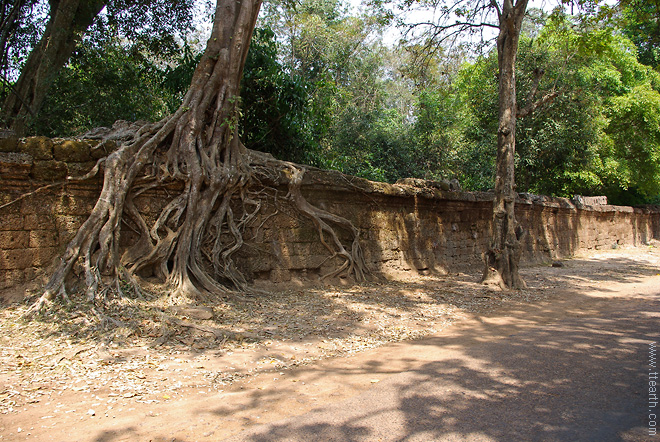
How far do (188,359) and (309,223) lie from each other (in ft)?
12.7

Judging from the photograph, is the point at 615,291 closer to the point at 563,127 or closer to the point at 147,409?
the point at 563,127

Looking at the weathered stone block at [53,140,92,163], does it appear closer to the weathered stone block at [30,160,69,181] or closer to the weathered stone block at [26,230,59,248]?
the weathered stone block at [30,160,69,181]

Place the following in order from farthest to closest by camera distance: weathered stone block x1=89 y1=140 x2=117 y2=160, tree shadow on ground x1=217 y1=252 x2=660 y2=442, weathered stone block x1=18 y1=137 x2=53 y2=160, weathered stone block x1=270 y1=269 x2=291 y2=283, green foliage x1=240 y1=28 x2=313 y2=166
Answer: green foliage x1=240 y1=28 x2=313 y2=166 < weathered stone block x1=270 y1=269 x2=291 y2=283 < weathered stone block x1=89 y1=140 x2=117 y2=160 < weathered stone block x1=18 y1=137 x2=53 y2=160 < tree shadow on ground x1=217 y1=252 x2=660 y2=442

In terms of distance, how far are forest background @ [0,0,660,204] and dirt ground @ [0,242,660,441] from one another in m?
4.92

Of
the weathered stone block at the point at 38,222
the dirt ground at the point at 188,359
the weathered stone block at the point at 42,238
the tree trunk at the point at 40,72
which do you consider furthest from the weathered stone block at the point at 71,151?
the tree trunk at the point at 40,72

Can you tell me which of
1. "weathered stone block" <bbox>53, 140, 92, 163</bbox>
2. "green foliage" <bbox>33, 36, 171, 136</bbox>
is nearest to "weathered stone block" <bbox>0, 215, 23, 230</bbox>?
"weathered stone block" <bbox>53, 140, 92, 163</bbox>

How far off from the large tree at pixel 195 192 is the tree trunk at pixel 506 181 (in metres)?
2.97

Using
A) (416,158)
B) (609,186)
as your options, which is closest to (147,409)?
(416,158)

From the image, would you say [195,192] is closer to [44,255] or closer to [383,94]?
[44,255]

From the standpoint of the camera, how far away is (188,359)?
3990 mm

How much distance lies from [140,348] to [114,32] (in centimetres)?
806

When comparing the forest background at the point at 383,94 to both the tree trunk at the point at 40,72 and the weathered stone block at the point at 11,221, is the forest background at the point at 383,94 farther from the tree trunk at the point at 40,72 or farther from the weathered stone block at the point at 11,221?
the weathered stone block at the point at 11,221

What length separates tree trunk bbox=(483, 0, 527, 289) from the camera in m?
8.55

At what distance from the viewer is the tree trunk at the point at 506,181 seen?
855 cm
